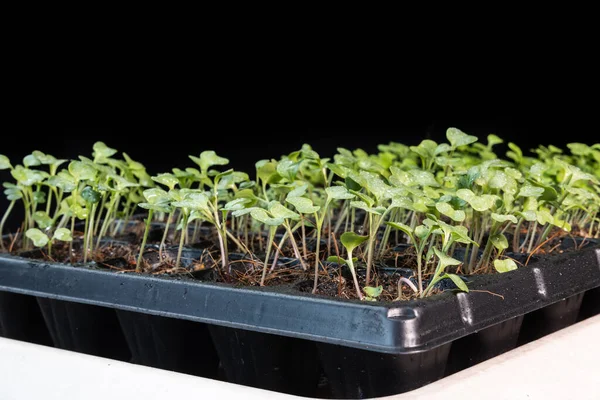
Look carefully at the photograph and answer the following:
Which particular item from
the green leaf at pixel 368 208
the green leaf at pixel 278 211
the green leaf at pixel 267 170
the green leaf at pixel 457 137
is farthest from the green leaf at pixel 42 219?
the green leaf at pixel 457 137

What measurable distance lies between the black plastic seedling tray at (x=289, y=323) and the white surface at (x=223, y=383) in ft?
0.18

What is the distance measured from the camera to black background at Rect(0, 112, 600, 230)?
2.07 meters

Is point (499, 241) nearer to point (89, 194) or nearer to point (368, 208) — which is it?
point (368, 208)

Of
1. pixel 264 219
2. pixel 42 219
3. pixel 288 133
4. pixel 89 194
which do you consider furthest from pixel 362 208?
pixel 288 133

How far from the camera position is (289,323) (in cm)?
88

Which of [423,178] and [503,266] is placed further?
[423,178]

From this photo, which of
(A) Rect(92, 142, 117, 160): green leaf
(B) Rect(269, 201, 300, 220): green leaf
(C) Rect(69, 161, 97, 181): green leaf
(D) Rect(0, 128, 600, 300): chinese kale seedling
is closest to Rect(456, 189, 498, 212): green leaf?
(D) Rect(0, 128, 600, 300): chinese kale seedling

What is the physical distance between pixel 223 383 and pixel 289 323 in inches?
4.2

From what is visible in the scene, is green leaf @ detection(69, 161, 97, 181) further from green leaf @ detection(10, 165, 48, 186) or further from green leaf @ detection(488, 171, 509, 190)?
green leaf @ detection(488, 171, 509, 190)

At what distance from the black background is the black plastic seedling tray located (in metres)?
0.90

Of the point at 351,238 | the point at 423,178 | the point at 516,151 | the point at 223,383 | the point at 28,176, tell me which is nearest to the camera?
the point at 223,383

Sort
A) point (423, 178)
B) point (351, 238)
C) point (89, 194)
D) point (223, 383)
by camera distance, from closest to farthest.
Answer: point (223, 383) → point (351, 238) → point (423, 178) → point (89, 194)

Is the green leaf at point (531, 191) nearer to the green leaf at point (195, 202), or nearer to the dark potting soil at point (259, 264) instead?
the dark potting soil at point (259, 264)

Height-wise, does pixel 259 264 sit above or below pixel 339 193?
below
